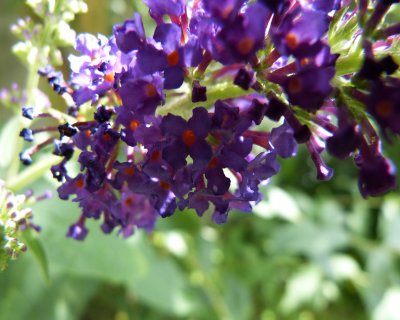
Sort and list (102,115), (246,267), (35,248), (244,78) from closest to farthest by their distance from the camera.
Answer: (244,78)
(102,115)
(35,248)
(246,267)

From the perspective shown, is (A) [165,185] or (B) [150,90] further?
(A) [165,185]

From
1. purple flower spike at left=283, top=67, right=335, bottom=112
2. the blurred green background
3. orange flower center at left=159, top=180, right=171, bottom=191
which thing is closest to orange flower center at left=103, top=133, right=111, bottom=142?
orange flower center at left=159, top=180, right=171, bottom=191

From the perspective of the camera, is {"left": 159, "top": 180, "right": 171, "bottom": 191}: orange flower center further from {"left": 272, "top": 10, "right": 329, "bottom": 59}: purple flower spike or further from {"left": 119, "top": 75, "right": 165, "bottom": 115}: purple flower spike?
{"left": 272, "top": 10, "right": 329, "bottom": 59}: purple flower spike

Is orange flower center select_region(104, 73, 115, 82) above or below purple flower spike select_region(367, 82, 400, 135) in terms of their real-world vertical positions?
above

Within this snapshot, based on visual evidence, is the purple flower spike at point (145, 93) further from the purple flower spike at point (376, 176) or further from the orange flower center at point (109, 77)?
the purple flower spike at point (376, 176)

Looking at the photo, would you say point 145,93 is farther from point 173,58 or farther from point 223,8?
point 223,8

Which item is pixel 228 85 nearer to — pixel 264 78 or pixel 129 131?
pixel 264 78

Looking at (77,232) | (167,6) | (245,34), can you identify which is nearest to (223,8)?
(245,34)

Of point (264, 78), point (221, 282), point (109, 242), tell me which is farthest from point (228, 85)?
point (221, 282)
